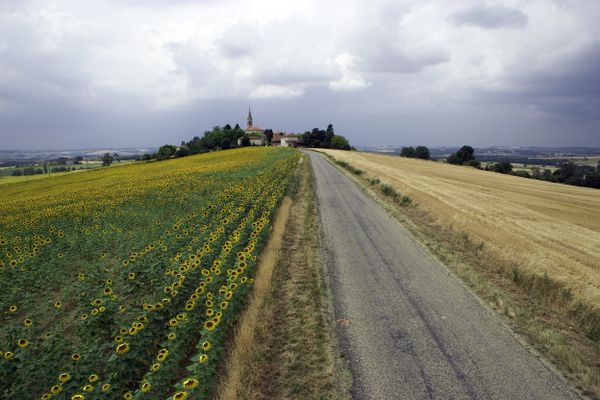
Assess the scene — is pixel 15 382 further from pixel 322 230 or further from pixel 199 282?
pixel 322 230

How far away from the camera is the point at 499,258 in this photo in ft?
39.5

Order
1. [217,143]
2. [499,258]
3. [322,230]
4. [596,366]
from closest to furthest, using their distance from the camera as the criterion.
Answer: [596,366]
[499,258]
[322,230]
[217,143]

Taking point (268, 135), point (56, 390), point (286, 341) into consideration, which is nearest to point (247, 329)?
point (286, 341)

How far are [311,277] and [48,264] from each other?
754 centimetres

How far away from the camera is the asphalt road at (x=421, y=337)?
19.5 ft

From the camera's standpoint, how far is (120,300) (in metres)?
8.11

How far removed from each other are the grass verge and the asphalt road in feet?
1.23

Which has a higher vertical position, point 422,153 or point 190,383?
point 422,153

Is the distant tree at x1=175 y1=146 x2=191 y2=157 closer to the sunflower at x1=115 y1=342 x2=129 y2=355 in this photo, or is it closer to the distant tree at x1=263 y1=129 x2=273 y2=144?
the distant tree at x1=263 y1=129 x2=273 y2=144

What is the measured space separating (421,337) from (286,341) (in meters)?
2.77

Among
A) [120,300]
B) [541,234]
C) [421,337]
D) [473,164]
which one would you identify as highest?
[120,300]

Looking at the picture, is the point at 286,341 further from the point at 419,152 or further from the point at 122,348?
the point at 419,152

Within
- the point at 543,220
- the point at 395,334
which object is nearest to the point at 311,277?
the point at 395,334

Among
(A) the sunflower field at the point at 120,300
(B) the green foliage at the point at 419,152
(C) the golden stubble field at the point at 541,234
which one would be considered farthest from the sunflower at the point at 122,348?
(B) the green foliage at the point at 419,152
